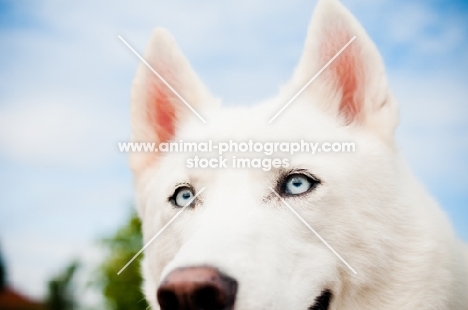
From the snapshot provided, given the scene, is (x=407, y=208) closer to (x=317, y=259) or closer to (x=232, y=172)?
(x=317, y=259)

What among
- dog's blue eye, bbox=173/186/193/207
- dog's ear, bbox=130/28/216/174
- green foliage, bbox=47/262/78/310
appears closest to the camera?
dog's blue eye, bbox=173/186/193/207

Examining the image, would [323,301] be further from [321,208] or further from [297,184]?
[297,184]

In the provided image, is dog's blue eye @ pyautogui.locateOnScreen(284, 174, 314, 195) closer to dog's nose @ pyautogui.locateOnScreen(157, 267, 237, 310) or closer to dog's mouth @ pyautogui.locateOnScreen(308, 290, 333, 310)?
dog's mouth @ pyautogui.locateOnScreen(308, 290, 333, 310)

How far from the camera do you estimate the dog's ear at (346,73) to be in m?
3.45

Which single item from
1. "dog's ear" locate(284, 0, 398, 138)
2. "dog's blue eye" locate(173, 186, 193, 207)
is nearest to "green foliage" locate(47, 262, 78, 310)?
"dog's blue eye" locate(173, 186, 193, 207)

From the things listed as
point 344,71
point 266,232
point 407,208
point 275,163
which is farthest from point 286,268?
point 344,71

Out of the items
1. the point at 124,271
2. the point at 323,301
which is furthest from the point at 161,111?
the point at 124,271

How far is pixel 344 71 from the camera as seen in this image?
144 inches

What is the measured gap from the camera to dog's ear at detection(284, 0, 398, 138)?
11.3 ft

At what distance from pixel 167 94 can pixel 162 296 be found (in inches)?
89.8

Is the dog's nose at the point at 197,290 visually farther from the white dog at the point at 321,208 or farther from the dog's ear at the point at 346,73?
the dog's ear at the point at 346,73

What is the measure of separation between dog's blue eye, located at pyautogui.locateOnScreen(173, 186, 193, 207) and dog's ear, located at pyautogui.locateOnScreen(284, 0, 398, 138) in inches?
46.3

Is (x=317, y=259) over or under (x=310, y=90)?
under

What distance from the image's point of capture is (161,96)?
4.23 metres
